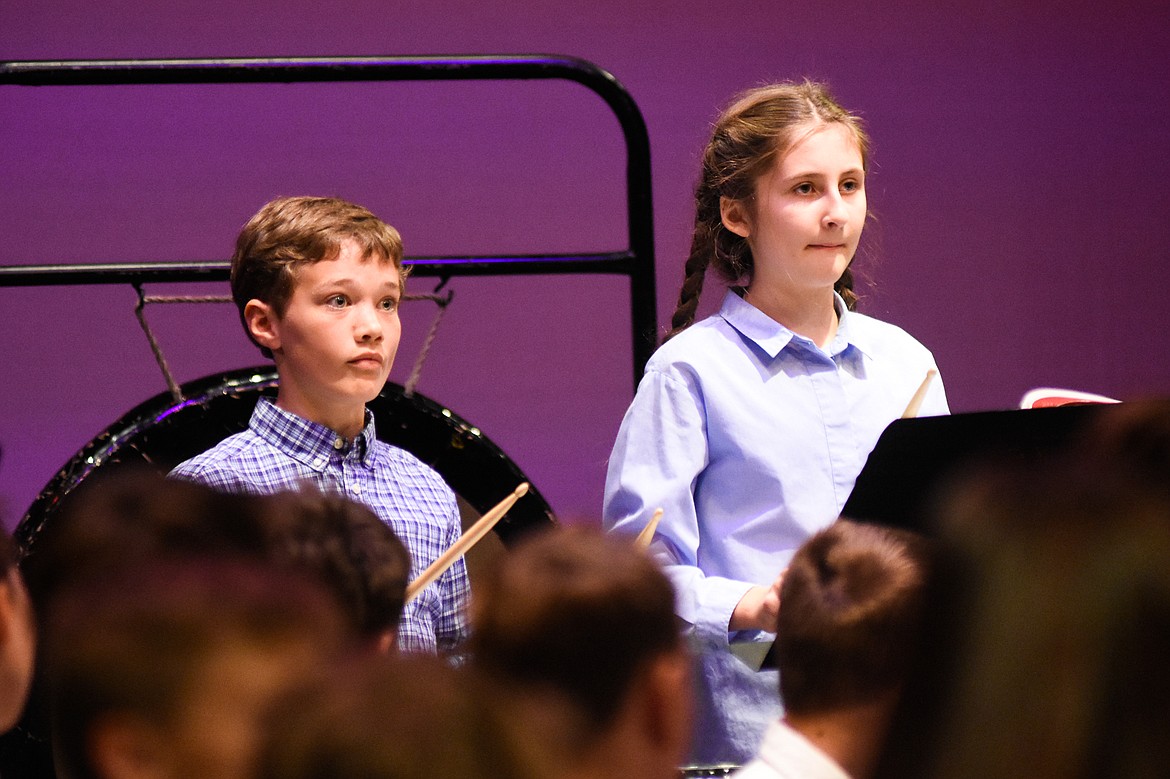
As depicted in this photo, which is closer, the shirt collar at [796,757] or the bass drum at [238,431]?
the shirt collar at [796,757]

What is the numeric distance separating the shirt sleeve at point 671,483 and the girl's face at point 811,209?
0.49ft

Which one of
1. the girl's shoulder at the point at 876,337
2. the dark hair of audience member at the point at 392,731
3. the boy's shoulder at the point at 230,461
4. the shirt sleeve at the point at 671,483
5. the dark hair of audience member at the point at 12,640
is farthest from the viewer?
the girl's shoulder at the point at 876,337

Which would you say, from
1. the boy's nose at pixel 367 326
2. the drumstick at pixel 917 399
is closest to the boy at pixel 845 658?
the drumstick at pixel 917 399

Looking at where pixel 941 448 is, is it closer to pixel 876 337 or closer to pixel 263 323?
pixel 876 337

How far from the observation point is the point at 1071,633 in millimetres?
457

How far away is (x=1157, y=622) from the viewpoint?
1.50 feet

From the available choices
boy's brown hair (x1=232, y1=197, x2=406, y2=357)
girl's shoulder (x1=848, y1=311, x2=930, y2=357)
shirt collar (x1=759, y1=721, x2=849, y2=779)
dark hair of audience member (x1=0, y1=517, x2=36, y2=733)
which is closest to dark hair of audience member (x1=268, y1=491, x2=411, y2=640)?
dark hair of audience member (x1=0, y1=517, x2=36, y2=733)

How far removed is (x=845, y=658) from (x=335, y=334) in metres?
0.73

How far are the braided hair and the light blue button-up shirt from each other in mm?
85

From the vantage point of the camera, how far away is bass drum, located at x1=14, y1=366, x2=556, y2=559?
60.1 inches

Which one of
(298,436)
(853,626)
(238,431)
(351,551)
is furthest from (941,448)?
(238,431)

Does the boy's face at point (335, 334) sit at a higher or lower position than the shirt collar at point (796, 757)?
higher

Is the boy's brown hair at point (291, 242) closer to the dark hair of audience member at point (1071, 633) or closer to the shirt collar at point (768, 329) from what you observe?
the shirt collar at point (768, 329)

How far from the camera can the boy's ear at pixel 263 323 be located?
1.46 meters
